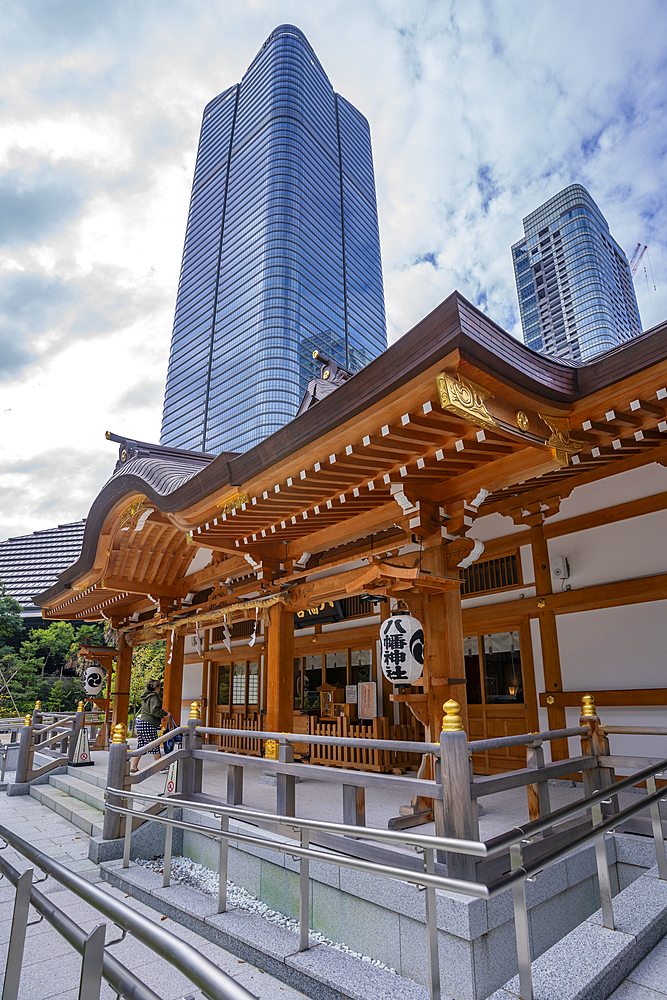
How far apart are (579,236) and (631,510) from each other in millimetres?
65579

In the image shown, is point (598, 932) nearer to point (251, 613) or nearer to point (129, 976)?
point (129, 976)

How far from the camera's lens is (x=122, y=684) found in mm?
12734

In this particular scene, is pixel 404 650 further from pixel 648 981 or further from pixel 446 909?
pixel 648 981

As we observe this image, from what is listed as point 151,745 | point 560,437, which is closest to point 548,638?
→ point 560,437

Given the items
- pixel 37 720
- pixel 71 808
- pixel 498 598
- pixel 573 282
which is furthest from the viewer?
pixel 573 282

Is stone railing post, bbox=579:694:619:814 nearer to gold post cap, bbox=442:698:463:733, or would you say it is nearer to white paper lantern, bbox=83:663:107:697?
gold post cap, bbox=442:698:463:733

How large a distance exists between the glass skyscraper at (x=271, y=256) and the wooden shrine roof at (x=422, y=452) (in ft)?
209

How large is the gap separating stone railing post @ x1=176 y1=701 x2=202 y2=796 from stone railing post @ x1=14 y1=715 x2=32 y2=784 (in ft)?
18.6

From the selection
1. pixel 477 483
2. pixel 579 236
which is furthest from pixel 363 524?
pixel 579 236

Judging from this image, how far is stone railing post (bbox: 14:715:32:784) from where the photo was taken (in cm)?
1037

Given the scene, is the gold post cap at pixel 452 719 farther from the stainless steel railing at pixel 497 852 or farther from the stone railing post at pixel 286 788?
the stone railing post at pixel 286 788

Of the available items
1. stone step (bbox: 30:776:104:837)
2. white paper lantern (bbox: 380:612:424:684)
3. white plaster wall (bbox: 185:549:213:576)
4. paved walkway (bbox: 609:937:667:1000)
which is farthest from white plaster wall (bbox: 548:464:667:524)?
stone step (bbox: 30:776:104:837)

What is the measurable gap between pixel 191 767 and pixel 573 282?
64.2 meters

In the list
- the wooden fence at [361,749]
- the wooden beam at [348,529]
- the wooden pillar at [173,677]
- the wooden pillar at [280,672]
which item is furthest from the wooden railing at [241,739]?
the wooden beam at [348,529]
